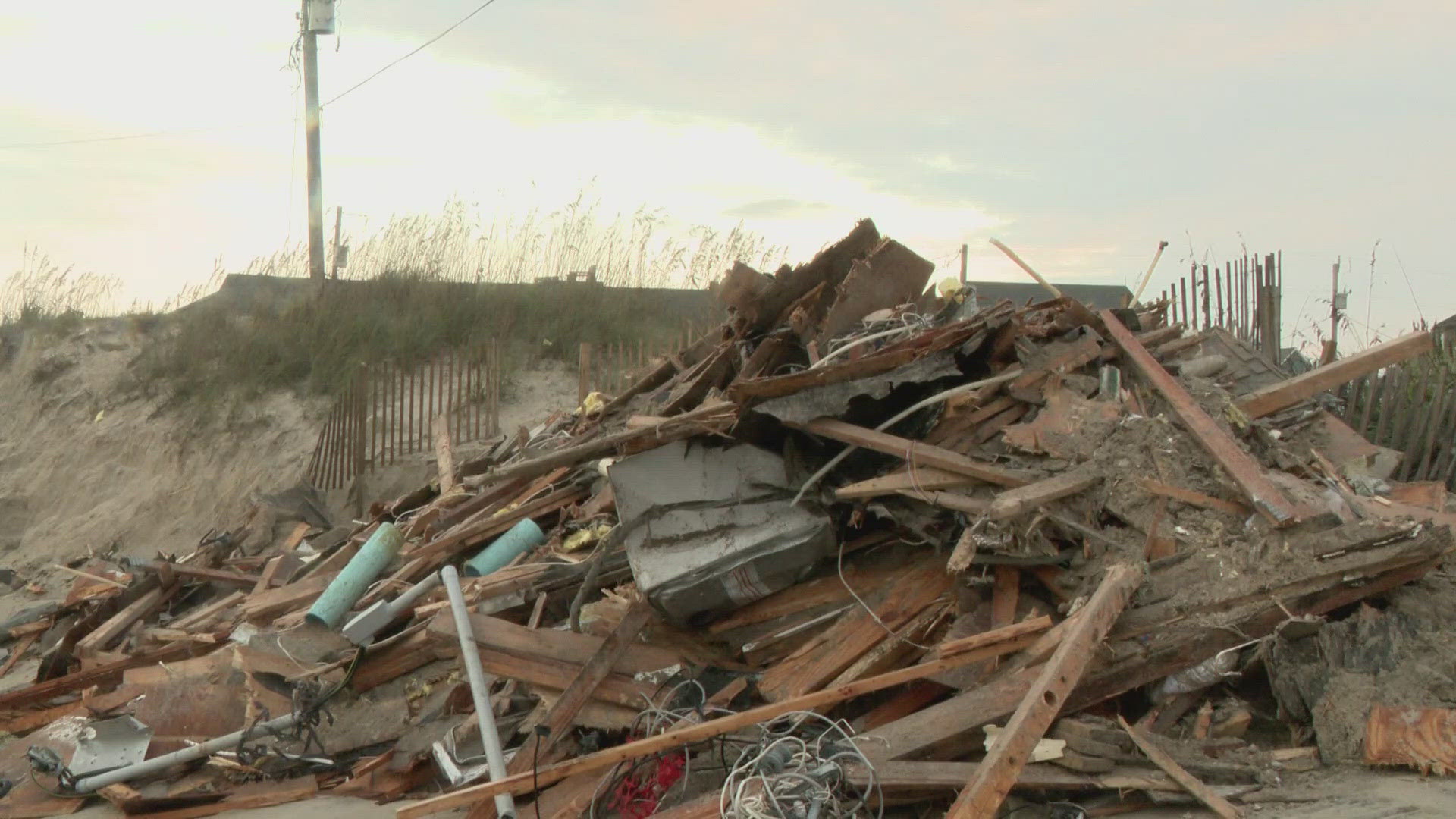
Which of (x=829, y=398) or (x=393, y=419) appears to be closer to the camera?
(x=829, y=398)

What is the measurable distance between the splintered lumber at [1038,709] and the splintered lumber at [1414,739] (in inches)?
39.4

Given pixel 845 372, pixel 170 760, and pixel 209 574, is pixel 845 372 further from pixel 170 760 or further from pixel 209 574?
pixel 209 574

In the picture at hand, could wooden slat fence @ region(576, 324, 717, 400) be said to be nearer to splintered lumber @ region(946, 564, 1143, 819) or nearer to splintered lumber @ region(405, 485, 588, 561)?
splintered lumber @ region(405, 485, 588, 561)

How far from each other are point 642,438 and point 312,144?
1466 centimetres

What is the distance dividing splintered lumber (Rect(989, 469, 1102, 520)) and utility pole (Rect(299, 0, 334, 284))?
14.0 m

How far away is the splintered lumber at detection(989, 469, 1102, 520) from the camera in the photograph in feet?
16.4

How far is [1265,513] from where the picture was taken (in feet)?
16.3

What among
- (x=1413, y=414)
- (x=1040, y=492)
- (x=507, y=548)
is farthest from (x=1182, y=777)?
(x=1413, y=414)

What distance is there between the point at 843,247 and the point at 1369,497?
317 centimetres

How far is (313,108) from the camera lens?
1817 centimetres

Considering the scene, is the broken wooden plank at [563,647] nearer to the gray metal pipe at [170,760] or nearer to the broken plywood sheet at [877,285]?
the gray metal pipe at [170,760]

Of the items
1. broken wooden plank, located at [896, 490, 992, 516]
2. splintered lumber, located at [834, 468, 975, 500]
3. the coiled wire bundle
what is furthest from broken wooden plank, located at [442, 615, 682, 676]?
broken wooden plank, located at [896, 490, 992, 516]

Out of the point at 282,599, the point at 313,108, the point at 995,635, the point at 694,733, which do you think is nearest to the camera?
the point at 694,733

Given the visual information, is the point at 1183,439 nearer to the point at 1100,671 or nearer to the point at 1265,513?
the point at 1265,513
